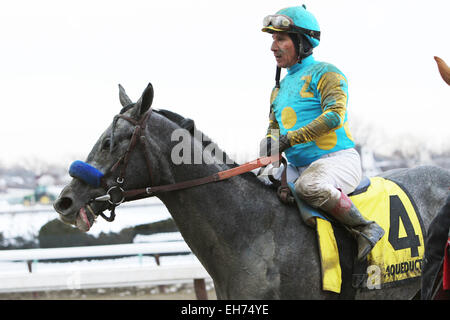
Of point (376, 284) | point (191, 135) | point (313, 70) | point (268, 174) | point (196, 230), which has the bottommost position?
point (376, 284)

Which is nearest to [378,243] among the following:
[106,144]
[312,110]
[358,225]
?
[358,225]

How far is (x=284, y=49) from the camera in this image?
12.9 ft

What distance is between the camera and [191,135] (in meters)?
3.67

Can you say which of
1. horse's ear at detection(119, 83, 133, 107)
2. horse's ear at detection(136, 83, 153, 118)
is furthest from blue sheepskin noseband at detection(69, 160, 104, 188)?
horse's ear at detection(119, 83, 133, 107)

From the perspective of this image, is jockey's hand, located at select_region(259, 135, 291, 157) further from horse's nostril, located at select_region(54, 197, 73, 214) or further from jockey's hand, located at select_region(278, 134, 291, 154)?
horse's nostril, located at select_region(54, 197, 73, 214)

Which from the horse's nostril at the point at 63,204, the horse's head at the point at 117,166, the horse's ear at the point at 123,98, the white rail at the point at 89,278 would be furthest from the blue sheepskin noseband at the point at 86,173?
the white rail at the point at 89,278

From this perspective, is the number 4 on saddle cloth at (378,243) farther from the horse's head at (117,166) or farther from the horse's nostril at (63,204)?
the horse's nostril at (63,204)

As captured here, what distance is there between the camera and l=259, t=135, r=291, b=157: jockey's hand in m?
3.70

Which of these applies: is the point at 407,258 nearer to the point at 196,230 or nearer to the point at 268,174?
the point at 268,174

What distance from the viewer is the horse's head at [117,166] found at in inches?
131

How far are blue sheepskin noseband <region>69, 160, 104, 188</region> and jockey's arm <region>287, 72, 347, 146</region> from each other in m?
1.26

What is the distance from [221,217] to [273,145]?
2.10ft

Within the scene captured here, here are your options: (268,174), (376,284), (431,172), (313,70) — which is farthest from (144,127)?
(431,172)

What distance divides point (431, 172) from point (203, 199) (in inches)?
76.3
